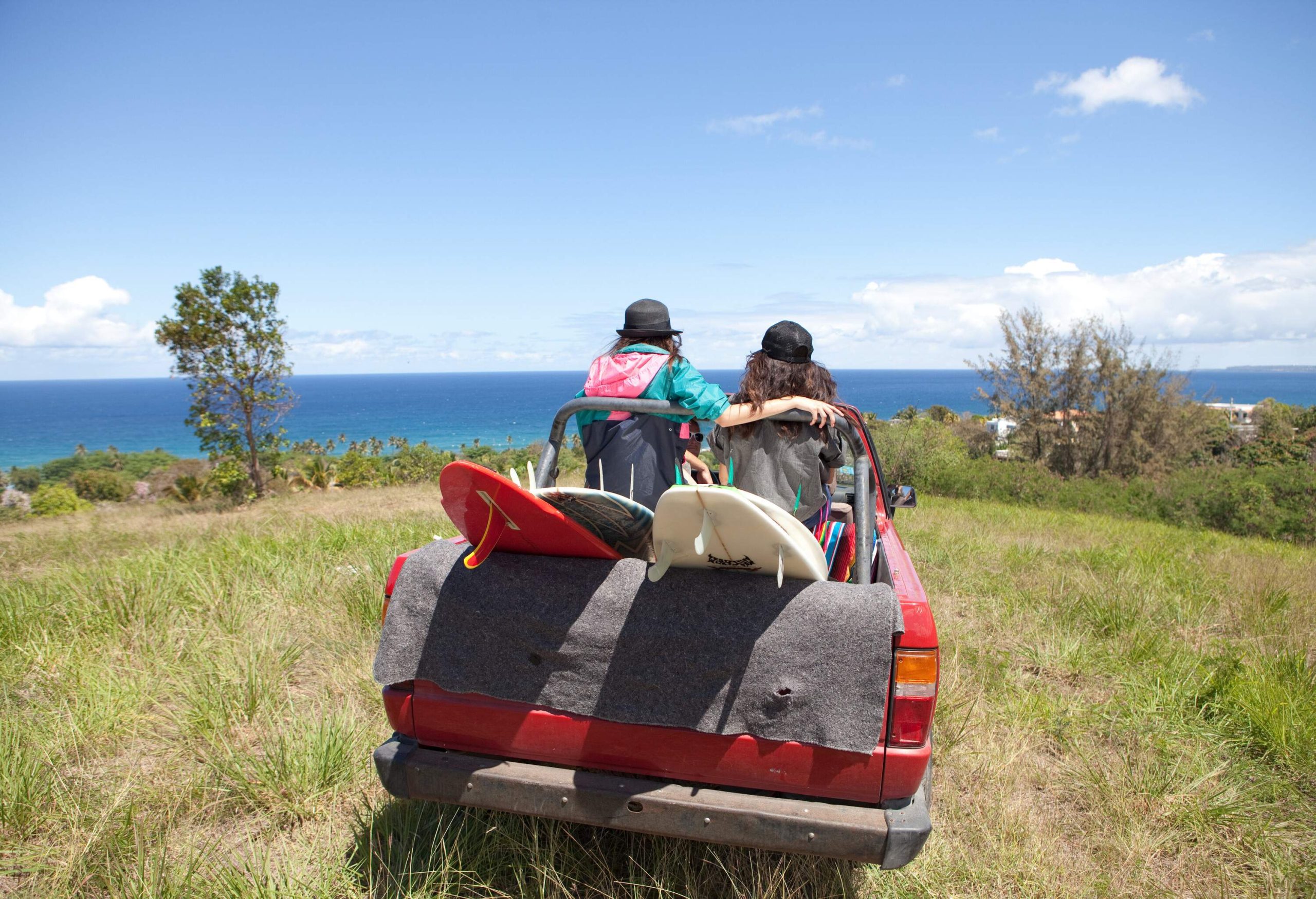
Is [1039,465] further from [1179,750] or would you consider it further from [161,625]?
[161,625]

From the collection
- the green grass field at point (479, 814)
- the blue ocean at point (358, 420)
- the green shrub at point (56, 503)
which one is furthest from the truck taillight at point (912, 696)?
the blue ocean at point (358, 420)

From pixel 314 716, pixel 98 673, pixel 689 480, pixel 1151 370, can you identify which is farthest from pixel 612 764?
pixel 1151 370

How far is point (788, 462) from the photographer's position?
9.44 feet

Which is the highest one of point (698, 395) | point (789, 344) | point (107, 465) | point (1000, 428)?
point (789, 344)

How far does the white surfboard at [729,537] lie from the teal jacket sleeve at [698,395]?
2.86ft

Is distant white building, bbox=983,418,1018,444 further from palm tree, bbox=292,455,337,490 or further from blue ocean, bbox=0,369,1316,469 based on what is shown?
blue ocean, bbox=0,369,1316,469

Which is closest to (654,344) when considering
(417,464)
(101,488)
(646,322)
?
(646,322)

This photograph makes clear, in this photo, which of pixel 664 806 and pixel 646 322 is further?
pixel 646 322

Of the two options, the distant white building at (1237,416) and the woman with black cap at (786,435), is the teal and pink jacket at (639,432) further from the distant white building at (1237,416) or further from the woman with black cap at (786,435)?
the distant white building at (1237,416)

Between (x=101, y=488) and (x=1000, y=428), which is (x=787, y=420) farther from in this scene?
(x=101, y=488)

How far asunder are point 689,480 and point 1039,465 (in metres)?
28.8

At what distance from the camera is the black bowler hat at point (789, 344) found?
9.30 ft

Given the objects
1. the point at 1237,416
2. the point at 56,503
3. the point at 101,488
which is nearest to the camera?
the point at 56,503

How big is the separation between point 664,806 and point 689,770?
0.12 metres
